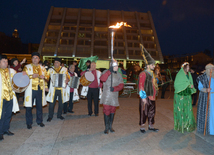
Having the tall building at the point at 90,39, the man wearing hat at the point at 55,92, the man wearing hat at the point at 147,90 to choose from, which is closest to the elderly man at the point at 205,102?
the man wearing hat at the point at 147,90

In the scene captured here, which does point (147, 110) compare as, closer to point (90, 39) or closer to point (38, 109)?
point (38, 109)

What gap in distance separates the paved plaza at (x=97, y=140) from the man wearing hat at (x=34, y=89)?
1.18 ft

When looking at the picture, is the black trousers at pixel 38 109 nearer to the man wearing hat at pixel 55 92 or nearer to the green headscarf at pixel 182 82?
the man wearing hat at pixel 55 92

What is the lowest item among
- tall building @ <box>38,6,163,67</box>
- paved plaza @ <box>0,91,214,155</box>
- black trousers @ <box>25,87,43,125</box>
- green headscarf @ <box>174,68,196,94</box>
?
paved plaza @ <box>0,91,214,155</box>

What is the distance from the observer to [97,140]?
183 inches

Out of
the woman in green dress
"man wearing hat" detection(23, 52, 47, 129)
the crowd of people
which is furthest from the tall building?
the woman in green dress

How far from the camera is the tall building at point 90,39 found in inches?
2048

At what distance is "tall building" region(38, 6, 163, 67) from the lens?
5203 centimetres

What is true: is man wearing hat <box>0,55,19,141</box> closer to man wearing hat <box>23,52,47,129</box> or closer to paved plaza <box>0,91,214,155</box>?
paved plaza <box>0,91,214,155</box>

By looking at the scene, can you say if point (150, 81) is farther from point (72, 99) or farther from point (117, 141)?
point (72, 99)

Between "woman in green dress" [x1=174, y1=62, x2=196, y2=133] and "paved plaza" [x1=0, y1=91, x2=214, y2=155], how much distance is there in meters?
0.23

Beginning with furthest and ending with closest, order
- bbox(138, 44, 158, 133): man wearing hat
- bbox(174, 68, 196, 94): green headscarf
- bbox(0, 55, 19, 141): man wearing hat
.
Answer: bbox(174, 68, 196, 94): green headscarf < bbox(138, 44, 158, 133): man wearing hat < bbox(0, 55, 19, 141): man wearing hat

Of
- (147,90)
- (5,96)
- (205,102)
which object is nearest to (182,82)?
(205,102)

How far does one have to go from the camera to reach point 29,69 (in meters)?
5.56
